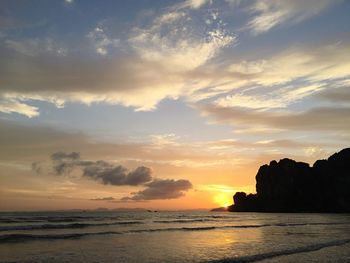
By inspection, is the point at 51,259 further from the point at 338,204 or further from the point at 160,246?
the point at 338,204

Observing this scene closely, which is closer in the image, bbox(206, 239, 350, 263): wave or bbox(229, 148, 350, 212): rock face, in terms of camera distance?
bbox(206, 239, 350, 263): wave

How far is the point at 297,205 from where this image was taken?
170 m

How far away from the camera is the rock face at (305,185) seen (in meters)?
157

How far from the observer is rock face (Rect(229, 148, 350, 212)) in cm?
15700

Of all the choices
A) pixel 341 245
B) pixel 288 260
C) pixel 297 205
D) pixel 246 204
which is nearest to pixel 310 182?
pixel 297 205

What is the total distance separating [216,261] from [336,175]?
491ft

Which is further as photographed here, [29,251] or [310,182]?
[310,182]

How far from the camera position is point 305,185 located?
170 meters

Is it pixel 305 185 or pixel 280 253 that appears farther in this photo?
pixel 305 185

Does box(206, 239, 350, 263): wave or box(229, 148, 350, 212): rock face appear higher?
box(229, 148, 350, 212): rock face

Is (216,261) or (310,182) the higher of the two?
(310,182)

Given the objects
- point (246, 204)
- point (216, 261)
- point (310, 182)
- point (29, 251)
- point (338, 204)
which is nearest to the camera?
point (216, 261)

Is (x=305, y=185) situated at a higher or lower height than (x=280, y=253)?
higher

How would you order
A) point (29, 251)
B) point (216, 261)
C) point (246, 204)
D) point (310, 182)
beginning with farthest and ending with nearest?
point (246, 204) < point (310, 182) < point (29, 251) < point (216, 261)
